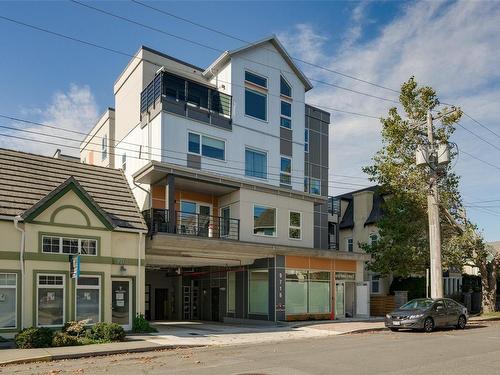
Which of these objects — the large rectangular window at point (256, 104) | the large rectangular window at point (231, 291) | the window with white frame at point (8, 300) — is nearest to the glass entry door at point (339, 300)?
the large rectangular window at point (231, 291)

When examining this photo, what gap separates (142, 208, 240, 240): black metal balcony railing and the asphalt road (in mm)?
8362

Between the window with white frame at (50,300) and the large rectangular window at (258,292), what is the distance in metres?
10.4

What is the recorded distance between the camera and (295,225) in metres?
28.2

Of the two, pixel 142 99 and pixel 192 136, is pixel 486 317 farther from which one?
pixel 142 99

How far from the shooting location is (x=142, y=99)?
1042 inches

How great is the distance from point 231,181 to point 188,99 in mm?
4515

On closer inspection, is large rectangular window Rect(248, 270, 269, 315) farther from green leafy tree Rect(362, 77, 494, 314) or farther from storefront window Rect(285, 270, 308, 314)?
green leafy tree Rect(362, 77, 494, 314)

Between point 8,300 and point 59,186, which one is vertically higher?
point 59,186

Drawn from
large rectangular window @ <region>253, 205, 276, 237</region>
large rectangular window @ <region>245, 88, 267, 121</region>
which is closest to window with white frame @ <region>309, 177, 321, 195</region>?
large rectangular window @ <region>253, 205, 276, 237</region>

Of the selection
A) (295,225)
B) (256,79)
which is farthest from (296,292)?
(256,79)

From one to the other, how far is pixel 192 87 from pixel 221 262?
29.9 feet

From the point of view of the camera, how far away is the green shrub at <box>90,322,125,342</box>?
17703mm

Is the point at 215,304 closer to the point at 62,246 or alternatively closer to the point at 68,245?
the point at 68,245

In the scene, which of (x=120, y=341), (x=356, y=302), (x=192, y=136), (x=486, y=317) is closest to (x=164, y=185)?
(x=192, y=136)
